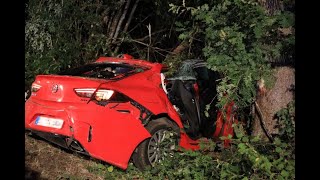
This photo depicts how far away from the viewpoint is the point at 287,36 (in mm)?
4707

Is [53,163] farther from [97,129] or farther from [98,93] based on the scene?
[98,93]

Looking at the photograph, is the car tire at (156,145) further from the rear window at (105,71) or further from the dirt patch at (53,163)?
the rear window at (105,71)

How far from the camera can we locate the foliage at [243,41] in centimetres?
447

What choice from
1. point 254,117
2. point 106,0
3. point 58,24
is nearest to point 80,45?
point 58,24

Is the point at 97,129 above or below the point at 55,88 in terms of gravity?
below

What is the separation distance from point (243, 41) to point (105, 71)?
88.1 inches

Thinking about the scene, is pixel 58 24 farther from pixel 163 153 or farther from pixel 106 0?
pixel 163 153

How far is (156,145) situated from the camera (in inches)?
212

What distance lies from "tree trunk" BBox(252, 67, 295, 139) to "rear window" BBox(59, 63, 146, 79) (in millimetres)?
Result: 1860

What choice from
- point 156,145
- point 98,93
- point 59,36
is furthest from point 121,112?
point 59,36

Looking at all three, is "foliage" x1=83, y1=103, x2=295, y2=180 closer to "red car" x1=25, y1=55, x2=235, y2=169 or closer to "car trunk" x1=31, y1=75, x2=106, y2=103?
"red car" x1=25, y1=55, x2=235, y2=169

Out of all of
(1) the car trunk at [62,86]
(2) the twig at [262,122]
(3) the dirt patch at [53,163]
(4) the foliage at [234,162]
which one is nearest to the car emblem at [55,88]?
(1) the car trunk at [62,86]

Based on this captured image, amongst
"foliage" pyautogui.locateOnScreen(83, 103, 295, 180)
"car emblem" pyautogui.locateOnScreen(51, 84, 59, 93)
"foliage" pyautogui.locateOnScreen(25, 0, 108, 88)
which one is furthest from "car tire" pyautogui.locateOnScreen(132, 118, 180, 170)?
"foliage" pyautogui.locateOnScreen(25, 0, 108, 88)

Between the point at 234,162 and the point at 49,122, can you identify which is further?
the point at 49,122
